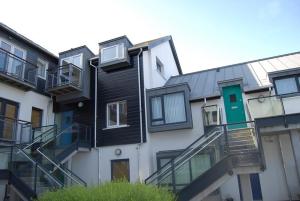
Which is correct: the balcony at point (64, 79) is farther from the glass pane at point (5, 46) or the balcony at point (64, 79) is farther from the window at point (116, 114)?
the glass pane at point (5, 46)

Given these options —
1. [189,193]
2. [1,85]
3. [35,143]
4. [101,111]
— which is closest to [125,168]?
[101,111]

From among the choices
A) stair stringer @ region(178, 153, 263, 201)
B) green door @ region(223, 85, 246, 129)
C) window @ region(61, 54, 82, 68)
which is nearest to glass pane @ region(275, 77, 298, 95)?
green door @ region(223, 85, 246, 129)

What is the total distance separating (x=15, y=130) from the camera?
553 inches

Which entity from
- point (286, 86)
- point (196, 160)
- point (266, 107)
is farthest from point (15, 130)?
point (286, 86)

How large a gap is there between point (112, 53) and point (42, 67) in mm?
4794

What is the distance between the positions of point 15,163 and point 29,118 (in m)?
4.86

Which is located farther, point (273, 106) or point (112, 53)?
point (112, 53)

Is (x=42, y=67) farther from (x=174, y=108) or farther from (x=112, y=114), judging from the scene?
(x=174, y=108)

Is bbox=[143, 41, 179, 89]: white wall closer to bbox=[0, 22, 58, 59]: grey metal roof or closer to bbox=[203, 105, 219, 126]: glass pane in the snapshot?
bbox=[203, 105, 219, 126]: glass pane

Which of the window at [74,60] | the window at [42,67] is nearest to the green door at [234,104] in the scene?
the window at [74,60]

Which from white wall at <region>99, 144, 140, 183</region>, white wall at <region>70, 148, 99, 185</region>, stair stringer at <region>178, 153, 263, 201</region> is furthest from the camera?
white wall at <region>70, 148, 99, 185</region>

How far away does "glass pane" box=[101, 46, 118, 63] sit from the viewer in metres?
16.9

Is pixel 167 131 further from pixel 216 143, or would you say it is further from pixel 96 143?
pixel 216 143

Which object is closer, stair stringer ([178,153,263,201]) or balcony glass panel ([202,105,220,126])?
stair stringer ([178,153,263,201])
